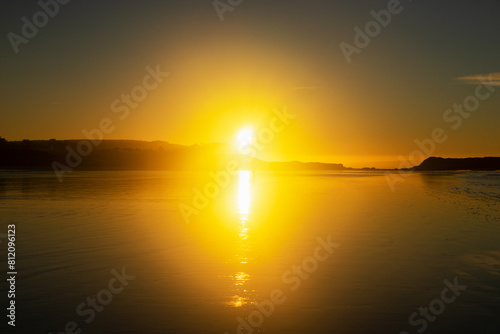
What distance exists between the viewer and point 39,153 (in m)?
180

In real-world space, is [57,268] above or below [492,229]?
below

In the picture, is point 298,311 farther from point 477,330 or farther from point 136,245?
point 136,245

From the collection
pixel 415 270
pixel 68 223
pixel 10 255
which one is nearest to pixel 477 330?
pixel 415 270

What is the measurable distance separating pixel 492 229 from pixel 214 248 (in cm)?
1380

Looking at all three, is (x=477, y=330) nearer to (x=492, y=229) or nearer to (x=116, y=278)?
(x=116, y=278)

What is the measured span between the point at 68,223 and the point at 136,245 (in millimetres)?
6881

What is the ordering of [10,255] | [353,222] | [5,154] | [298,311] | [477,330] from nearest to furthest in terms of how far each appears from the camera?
[477,330], [298,311], [10,255], [353,222], [5,154]

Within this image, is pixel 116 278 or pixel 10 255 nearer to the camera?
pixel 116 278

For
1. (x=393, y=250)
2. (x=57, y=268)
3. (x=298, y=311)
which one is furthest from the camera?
(x=393, y=250)

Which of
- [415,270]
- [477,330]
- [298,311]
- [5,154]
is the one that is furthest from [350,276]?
[5,154]

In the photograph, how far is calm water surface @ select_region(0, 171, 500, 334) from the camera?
887 cm

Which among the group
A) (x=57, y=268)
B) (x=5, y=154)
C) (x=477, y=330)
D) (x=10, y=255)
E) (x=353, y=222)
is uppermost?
(x=5, y=154)

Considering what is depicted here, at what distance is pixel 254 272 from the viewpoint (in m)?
12.6

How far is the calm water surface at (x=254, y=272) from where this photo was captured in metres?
8.87
